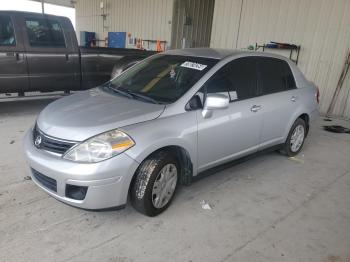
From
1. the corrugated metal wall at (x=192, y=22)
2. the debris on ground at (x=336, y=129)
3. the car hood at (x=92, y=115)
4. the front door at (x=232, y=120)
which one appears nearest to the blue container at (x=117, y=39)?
the corrugated metal wall at (x=192, y=22)

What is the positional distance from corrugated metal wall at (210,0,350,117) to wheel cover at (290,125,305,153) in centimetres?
362

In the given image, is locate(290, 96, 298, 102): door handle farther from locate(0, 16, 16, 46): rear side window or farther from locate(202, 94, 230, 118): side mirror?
locate(0, 16, 16, 46): rear side window

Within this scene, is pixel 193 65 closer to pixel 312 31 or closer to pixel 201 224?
pixel 201 224

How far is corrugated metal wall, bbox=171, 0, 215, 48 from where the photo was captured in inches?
427

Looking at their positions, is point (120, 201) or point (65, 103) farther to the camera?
point (65, 103)

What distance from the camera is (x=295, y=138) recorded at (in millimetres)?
4422

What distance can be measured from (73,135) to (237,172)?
223 centimetres

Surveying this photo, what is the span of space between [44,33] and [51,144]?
3798 mm

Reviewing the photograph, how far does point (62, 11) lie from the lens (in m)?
17.4

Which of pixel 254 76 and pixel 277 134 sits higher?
pixel 254 76

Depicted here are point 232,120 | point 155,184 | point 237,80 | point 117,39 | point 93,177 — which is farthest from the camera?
point 117,39

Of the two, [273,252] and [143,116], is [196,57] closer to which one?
[143,116]

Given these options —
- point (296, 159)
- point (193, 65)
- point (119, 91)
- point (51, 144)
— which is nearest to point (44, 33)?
point (119, 91)

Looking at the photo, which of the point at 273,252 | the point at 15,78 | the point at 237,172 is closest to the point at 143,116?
the point at 273,252
